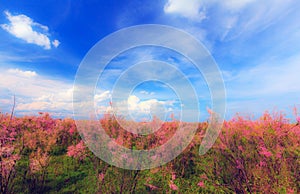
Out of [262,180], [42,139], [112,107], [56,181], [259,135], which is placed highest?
[112,107]

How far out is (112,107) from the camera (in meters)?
6.11

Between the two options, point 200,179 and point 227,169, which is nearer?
point 227,169

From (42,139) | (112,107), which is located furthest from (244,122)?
(42,139)

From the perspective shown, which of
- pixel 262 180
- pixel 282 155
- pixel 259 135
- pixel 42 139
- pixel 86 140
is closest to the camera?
pixel 262 180

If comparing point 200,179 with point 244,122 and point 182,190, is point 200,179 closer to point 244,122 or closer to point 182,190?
point 182,190

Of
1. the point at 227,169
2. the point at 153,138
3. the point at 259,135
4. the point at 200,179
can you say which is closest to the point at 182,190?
the point at 200,179

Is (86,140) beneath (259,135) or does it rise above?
beneath

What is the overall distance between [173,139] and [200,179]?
4.49 feet

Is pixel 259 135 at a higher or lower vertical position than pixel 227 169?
higher

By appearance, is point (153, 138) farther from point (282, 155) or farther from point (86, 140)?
point (282, 155)

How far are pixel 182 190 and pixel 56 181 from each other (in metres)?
3.64

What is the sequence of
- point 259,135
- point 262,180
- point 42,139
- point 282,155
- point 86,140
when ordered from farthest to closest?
point 42,139 < point 86,140 < point 259,135 < point 282,155 < point 262,180

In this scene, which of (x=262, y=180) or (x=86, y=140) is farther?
(x=86, y=140)

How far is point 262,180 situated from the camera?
4613mm
